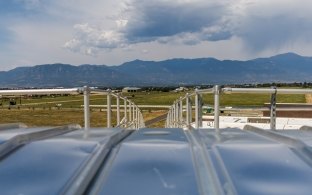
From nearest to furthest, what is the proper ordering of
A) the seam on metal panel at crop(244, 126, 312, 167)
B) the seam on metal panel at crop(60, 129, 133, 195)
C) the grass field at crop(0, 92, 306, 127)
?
the seam on metal panel at crop(60, 129, 133, 195) < the seam on metal panel at crop(244, 126, 312, 167) < the grass field at crop(0, 92, 306, 127)

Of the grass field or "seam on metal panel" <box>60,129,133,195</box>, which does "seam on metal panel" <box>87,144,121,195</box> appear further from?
the grass field

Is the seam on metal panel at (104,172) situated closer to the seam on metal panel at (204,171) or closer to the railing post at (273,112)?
the seam on metal panel at (204,171)

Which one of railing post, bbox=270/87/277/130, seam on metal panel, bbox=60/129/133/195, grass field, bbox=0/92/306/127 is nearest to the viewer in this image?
seam on metal panel, bbox=60/129/133/195

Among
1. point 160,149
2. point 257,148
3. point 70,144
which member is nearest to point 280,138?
point 257,148

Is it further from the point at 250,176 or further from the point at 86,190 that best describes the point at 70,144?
the point at 250,176

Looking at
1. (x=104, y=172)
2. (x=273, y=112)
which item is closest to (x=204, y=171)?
(x=104, y=172)

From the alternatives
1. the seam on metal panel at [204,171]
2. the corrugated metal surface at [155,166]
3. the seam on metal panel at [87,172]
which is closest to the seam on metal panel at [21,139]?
the corrugated metal surface at [155,166]

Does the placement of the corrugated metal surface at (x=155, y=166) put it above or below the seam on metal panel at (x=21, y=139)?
below

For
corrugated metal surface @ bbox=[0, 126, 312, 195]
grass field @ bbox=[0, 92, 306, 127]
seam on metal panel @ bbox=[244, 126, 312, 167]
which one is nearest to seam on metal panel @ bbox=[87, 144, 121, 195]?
corrugated metal surface @ bbox=[0, 126, 312, 195]
